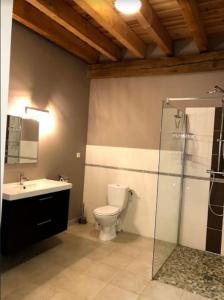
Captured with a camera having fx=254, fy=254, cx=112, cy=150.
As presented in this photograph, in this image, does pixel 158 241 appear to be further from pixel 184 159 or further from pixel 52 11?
pixel 52 11

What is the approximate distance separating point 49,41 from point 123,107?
1.42m

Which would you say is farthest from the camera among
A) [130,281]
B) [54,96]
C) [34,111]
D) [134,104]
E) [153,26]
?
[134,104]

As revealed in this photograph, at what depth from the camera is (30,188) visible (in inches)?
111

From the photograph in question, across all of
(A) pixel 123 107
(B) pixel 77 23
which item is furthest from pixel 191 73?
(B) pixel 77 23

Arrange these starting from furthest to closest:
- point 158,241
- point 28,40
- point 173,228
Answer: point 173,228, point 28,40, point 158,241

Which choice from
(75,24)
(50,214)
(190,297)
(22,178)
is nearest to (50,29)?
(75,24)

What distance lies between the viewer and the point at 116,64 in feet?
13.1

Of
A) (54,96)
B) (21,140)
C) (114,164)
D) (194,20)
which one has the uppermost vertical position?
(194,20)

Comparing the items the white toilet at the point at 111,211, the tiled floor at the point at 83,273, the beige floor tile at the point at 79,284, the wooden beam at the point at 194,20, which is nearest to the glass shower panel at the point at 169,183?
the tiled floor at the point at 83,273

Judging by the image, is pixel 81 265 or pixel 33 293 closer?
pixel 33 293

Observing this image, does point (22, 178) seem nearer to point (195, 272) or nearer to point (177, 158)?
point (177, 158)

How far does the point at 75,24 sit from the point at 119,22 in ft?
1.69

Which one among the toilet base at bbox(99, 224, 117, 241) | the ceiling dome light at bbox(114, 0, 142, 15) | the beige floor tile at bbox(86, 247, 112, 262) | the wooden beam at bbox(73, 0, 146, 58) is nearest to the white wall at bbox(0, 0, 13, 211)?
the ceiling dome light at bbox(114, 0, 142, 15)

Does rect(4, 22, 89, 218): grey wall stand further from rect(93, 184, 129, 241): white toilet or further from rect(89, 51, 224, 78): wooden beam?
rect(93, 184, 129, 241): white toilet
